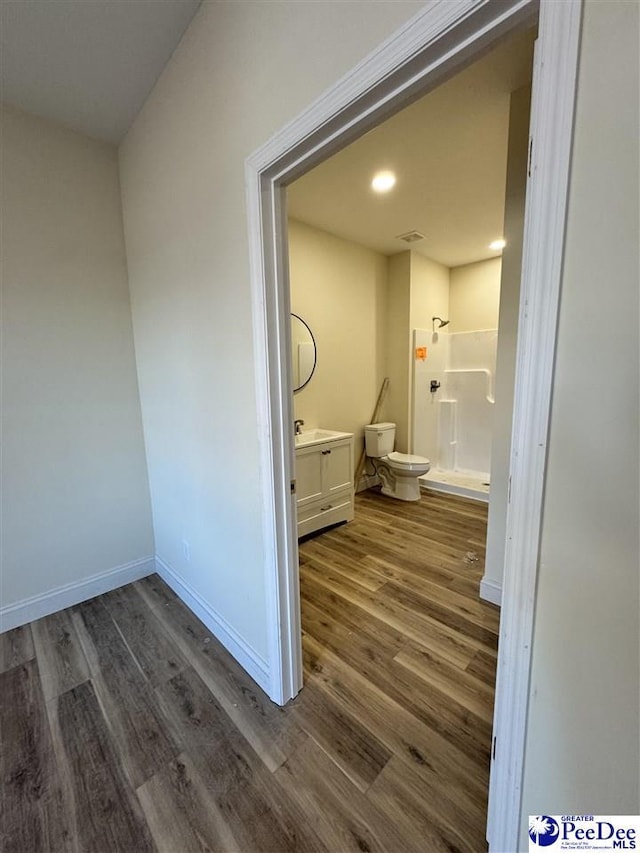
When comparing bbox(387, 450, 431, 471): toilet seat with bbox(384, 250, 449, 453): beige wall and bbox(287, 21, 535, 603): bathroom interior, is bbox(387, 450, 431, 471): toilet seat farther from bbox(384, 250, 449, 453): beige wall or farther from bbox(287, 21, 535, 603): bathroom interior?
bbox(384, 250, 449, 453): beige wall

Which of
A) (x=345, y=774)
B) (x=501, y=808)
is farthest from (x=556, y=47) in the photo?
(x=345, y=774)

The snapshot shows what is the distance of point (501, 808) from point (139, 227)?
2.79 metres

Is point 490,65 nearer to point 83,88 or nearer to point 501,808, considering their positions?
point 83,88

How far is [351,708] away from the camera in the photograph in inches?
54.3

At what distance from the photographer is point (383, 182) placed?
235cm

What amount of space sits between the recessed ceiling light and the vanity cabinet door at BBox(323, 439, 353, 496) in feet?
6.27

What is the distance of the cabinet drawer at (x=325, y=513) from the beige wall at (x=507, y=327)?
4.24 feet

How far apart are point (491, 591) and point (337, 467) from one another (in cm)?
142

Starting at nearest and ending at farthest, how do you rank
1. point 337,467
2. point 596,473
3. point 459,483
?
point 596,473, point 337,467, point 459,483

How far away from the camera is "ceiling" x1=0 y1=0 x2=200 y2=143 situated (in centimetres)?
128

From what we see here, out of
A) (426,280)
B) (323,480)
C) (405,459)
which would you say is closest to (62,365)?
(323,480)

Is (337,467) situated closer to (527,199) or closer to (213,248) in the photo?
(213,248)

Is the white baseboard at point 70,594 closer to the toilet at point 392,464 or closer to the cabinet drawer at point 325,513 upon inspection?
the cabinet drawer at point 325,513

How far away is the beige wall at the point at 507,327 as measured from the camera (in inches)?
65.1
